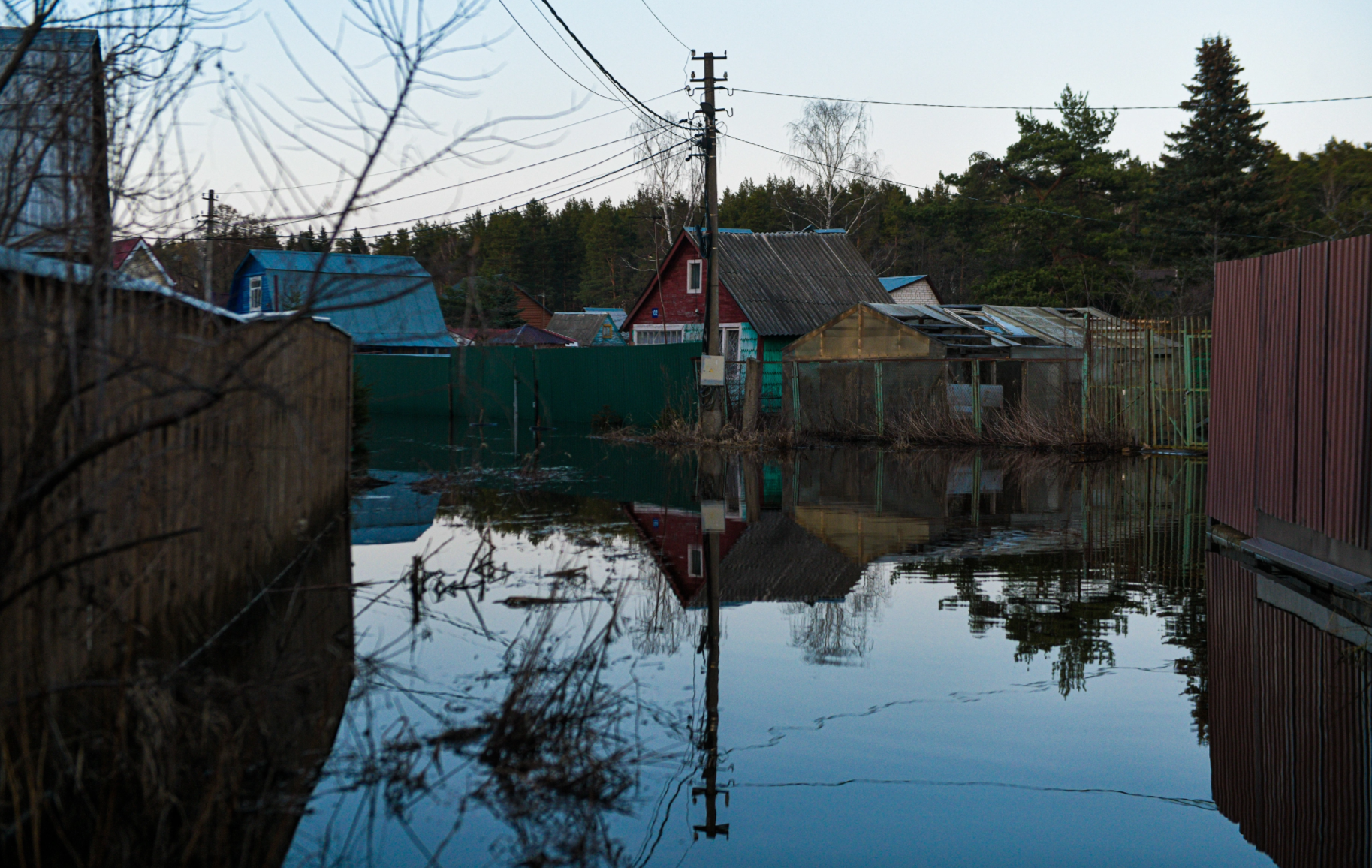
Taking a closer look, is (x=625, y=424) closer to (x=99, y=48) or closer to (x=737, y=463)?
(x=737, y=463)

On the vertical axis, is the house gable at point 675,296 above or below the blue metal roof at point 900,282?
below

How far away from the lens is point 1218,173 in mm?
47031

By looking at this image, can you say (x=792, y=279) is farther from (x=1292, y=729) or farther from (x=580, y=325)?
(x=580, y=325)

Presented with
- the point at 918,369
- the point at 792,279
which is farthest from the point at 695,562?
the point at 792,279

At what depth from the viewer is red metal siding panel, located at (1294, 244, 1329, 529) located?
841 centimetres

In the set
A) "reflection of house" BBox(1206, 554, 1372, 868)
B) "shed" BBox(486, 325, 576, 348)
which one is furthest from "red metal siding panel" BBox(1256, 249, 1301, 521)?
"shed" BBox(486, 325, 576, 348)

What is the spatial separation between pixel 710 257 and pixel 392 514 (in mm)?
11479

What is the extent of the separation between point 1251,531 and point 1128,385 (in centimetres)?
1200

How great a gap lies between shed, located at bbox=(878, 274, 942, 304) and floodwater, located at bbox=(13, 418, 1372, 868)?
38427 millimetres

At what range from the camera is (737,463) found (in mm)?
20453

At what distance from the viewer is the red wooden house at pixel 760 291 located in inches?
1367

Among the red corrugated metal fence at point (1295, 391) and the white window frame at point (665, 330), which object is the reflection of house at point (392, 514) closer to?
the red corrugated metal fence at point (1295, 391)

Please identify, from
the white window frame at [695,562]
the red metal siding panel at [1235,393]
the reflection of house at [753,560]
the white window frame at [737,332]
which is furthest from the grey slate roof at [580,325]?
the white window frame at [695,562]

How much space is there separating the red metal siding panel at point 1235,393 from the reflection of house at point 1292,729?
2.37 meters
